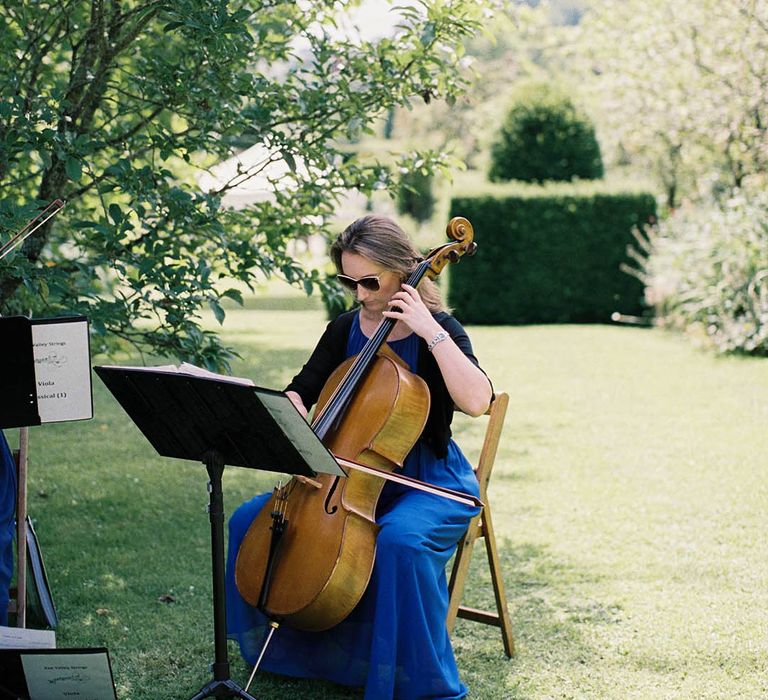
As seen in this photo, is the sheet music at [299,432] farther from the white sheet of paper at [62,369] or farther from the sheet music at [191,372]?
the white sheet of paper at [62,369]

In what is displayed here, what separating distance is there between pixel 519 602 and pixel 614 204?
35.3 feet

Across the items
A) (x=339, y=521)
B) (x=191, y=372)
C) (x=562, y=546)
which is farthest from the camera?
(x=562, y=546)

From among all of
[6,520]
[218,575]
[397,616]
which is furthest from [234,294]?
[397,616]

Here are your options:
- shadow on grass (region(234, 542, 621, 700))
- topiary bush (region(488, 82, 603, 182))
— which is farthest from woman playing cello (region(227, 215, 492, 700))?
topiary bush (region(488, 82, 603, 182))

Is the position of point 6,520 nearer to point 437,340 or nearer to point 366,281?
point 366,281

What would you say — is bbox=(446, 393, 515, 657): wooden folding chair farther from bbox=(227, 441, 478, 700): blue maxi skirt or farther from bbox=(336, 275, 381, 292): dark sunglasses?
bbox=(336, 275, 381, 292): dark sunglasses

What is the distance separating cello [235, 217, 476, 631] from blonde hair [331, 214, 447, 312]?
162 mm

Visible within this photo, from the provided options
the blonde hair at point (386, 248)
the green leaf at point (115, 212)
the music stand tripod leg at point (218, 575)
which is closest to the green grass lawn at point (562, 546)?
the music stand tripod leg at point (218, 575)

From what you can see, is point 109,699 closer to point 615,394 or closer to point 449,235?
point 449,235

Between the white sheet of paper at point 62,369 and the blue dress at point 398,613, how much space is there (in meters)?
0.72

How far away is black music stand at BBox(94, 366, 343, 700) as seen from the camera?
273 cm

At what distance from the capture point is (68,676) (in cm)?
300

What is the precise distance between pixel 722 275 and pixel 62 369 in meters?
9.08

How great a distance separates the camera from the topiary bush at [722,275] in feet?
34.6
